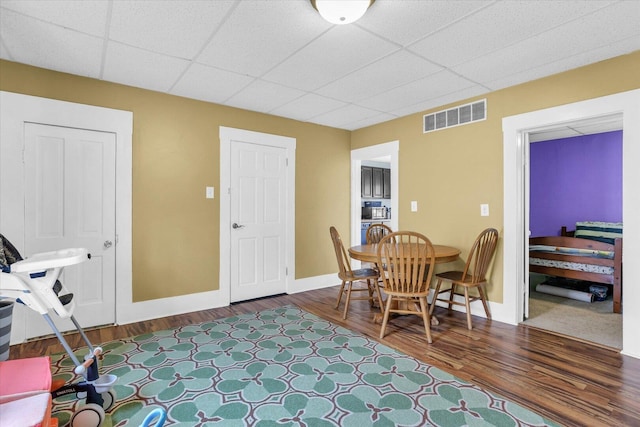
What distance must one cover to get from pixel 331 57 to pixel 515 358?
2757 mm

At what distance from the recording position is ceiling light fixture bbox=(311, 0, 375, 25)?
1.83 metres

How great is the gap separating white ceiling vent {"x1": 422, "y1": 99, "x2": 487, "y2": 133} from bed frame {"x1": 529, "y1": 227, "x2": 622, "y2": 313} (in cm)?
215

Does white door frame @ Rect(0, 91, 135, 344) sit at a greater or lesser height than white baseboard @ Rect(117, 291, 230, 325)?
greater

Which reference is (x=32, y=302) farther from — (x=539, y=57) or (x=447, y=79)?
(x=539, y=57)

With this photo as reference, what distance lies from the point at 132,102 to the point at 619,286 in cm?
553

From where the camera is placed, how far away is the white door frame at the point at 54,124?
8.72 ft

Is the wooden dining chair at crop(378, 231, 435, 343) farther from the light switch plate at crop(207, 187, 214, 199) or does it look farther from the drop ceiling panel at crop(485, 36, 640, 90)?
the light switch plate at crop(207, 187, 214, 199)

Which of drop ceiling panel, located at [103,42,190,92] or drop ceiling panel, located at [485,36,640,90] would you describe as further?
drop ceiling panel, located at [103,42,190,92]

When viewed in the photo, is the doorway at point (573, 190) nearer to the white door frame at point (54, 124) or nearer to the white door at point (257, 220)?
the white door at point (257, 220)

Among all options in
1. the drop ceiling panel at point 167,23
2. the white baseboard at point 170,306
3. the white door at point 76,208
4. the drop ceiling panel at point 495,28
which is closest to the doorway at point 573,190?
the drop ceiling panel at point 495,28

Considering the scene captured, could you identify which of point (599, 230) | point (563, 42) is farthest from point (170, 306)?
point (599, 230)

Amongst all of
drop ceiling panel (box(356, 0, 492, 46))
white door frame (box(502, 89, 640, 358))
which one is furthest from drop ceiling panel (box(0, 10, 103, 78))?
white door frame (box(502, 89, 640, 358))

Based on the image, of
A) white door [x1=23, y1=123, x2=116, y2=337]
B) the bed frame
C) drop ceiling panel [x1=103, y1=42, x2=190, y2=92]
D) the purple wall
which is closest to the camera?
drop ceiling panel [x1=103, y1=42, x2=190, y2=92]

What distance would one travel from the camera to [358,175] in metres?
5.11
